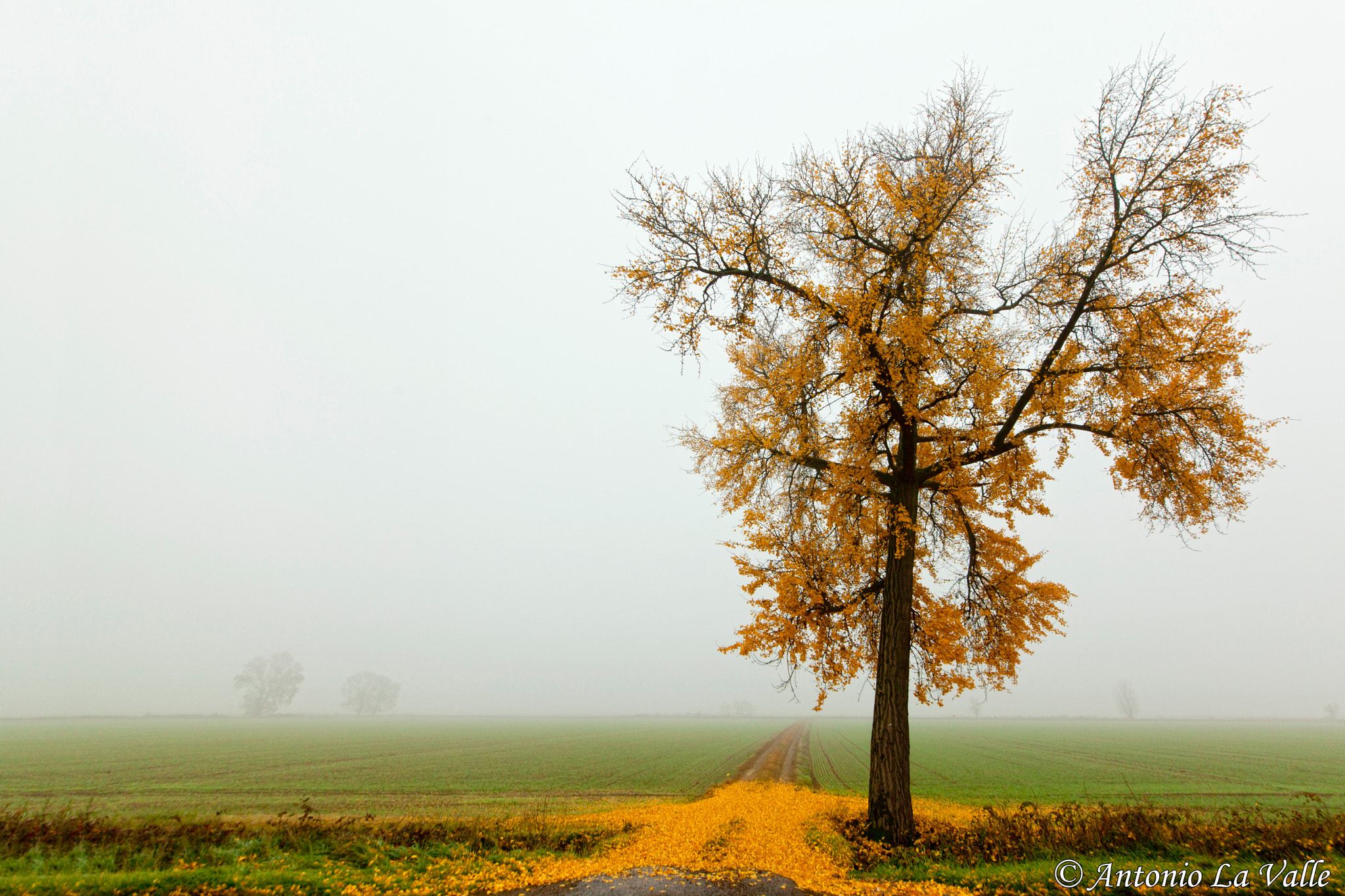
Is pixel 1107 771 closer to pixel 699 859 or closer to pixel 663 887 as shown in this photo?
pixel 699 859

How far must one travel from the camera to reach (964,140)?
27.6 feet

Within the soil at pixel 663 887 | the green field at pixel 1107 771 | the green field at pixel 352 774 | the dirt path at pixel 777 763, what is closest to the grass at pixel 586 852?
the soil at pixel 663 887

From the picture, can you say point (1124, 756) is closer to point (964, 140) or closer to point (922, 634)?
point (922, 634)

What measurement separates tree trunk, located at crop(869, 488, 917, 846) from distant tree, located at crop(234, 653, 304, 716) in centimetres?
12803

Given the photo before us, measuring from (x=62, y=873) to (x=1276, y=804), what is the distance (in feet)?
103

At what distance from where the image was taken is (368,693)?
111 meters

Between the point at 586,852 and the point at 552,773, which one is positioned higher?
the point at 586,852

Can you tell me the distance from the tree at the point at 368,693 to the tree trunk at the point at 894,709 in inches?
5279

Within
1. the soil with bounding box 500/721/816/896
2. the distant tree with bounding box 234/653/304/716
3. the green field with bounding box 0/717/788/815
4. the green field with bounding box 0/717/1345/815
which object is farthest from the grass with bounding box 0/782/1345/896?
the distant tree with bounding box 234/653/304/716

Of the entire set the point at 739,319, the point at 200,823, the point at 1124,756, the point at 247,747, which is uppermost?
the point at 739,319

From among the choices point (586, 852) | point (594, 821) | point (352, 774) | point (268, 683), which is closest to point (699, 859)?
point (586, 852)

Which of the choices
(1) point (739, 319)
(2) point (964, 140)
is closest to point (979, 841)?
(1) point (739, 319)

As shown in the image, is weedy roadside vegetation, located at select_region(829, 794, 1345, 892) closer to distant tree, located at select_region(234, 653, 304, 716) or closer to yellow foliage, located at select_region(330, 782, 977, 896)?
yellow foliage, located at select_region(330, 782, 977, 896)

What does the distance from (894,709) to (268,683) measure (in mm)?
130203
